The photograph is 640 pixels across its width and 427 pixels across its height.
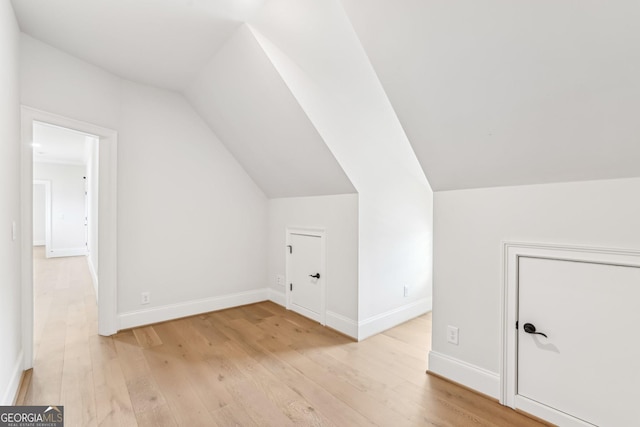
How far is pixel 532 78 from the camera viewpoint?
4.32ft

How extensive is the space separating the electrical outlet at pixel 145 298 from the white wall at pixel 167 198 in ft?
0.14

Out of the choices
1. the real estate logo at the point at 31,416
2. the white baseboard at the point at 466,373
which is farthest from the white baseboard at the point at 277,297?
the real estate logo at the point at 31,416

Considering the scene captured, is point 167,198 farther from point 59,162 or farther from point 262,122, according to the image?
point 59,162

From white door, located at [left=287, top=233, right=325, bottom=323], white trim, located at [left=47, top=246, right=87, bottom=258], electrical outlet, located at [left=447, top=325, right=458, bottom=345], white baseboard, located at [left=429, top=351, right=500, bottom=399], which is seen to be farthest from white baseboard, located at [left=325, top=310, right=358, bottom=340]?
white trim, located at [left=47, top=246, right=87, bottom=258]

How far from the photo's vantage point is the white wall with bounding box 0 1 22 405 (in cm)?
163

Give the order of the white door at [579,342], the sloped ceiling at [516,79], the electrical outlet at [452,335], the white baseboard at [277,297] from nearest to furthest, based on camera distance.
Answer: the sloped ceiling at [516,79] → the white door at [579,342] → the electrical outlet at [452,335] → the white baseboard at [277,297]

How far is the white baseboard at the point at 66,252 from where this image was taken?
24.5 feet

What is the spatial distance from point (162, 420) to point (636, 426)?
2480 mm

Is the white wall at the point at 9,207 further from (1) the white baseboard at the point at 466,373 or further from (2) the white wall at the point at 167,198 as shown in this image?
(1) the white baseboard at the point at 466,373

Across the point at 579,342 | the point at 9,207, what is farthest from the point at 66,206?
the point at 579,342

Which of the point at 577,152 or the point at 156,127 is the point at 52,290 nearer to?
the point at 156,127

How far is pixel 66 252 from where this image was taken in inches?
305

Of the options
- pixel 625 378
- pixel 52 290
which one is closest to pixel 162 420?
pixel 625 378

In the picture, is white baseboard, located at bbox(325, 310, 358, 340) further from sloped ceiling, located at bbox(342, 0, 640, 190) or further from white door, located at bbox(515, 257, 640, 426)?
sloped ceiling, located at bbox(342, 0, 640, 190)
